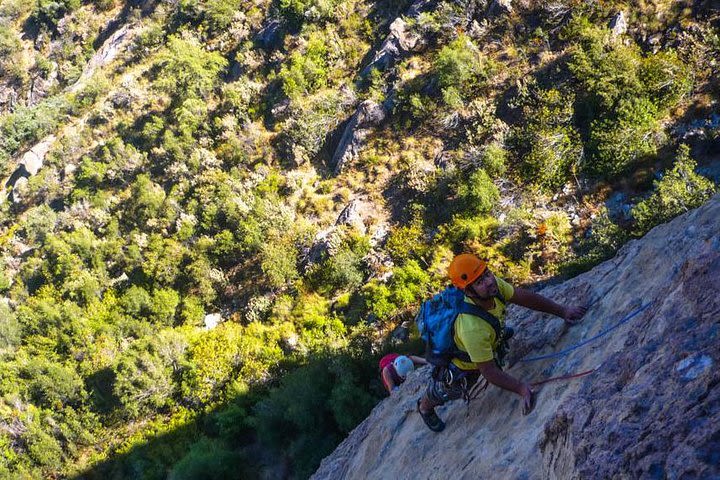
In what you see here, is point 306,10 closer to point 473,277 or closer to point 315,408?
point 315,408

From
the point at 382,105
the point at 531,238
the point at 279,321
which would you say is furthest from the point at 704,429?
the point at 382,105

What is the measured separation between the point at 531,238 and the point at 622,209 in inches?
85.5

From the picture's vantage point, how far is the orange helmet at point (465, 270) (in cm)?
389

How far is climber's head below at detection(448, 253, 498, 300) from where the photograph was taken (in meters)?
3.89

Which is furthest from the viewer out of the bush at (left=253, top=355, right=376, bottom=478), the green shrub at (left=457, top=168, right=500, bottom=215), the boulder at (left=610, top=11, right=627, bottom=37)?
the boulder at (left=610, top=11, right=627, bottom=37)

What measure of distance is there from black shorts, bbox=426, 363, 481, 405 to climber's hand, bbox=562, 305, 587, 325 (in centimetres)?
98

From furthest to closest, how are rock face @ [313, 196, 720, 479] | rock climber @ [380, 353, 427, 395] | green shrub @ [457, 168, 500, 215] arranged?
green shrub @ [457, 168, 500, 215] < rock climber @ [380, 353, 427, 395] < rock face @ [313, 196, 720, 479]

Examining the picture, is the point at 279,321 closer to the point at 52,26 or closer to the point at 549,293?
the point at 549,293

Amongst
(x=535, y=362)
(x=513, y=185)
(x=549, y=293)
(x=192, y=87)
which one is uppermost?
(x=192, y=87)

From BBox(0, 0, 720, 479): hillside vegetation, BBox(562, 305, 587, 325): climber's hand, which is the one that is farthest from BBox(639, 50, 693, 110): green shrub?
BBox(562, 305, 587, 325): climber's hand

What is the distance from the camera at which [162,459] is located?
13758mm

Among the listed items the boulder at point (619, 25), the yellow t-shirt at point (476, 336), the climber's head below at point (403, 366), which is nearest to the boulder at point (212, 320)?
the climber's head below at point (403, 366)

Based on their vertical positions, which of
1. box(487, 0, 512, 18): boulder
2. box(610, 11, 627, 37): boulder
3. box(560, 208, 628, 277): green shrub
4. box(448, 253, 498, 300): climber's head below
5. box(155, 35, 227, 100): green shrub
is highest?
box(155, 35, 227, 100): green shrub

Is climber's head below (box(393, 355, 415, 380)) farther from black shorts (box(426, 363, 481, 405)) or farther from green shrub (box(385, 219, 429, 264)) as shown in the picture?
green shrub (box(385, 219, 429, 264))
